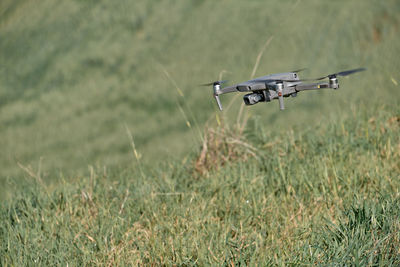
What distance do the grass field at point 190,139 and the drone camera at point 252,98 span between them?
3.53 feet

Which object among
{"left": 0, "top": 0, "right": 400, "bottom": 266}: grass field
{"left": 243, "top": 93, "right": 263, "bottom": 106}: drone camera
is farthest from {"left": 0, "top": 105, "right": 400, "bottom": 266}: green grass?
{"left": 243, "top": 93, "right": 263, "bottom": 106}: drone camera

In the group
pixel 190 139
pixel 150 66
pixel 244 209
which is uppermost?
pixel 150 66

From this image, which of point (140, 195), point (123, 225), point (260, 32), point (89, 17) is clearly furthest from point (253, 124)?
point (89, 17)

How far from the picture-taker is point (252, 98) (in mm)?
1663

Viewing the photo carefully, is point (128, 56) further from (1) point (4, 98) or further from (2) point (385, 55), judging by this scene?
(2) point (385, 55)

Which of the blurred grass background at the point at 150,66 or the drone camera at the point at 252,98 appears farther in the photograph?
the blurred grass background at the point at 150,66

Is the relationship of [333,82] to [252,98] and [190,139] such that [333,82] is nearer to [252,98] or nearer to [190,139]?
[252,98]

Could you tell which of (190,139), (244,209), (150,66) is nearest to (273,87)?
(244,209)

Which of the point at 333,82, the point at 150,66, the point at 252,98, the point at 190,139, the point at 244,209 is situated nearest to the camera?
the point at 333,82

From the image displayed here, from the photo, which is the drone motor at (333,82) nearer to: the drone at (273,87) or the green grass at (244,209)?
the drone at (273,87)

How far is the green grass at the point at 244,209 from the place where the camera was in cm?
276

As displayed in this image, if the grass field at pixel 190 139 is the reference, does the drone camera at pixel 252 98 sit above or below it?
above

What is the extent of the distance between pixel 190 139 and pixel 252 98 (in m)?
3.02

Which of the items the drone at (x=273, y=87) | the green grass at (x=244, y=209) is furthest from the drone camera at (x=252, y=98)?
the green grass at (x=244, y=209)
